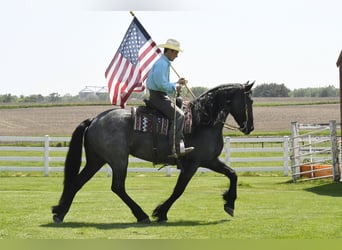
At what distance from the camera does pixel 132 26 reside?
12148 millimetres

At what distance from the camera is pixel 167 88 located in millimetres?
9383

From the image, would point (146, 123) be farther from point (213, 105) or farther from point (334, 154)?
point (334, 154)

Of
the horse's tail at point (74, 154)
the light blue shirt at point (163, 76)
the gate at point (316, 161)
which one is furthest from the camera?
the gate at point (316, 161)

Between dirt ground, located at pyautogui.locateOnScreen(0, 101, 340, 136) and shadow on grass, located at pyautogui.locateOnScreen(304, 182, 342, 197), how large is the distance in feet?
79.3

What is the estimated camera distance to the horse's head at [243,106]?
408 inches

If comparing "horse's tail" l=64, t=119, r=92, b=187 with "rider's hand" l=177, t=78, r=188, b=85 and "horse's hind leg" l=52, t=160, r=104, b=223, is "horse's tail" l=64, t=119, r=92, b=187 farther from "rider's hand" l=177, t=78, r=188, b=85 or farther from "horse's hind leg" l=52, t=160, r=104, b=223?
"rider's hand" l=177, t=78, r=188, b=85

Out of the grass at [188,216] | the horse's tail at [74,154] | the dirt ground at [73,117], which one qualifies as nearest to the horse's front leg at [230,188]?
the grass at [188,216]

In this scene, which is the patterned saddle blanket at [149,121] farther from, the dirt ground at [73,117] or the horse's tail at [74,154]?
the dirt ground at [73,117]

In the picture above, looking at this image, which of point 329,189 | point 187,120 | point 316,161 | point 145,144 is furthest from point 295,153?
point 145,144

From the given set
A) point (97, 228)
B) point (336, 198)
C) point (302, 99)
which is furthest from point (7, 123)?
point (97, 228)

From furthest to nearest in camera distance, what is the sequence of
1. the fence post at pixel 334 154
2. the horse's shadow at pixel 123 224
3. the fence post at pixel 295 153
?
the fence post at pixel 295 153
the fence post at pixel 334 154
the horse's shadow at pixel 123 224

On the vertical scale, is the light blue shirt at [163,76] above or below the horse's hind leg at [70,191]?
above

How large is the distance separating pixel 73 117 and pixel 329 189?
3187cm

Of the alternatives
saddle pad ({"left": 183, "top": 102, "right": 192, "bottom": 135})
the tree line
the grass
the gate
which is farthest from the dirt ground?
saddle pad ({"left": 183, "top": 102, "right": 192, "bottom": 135})
